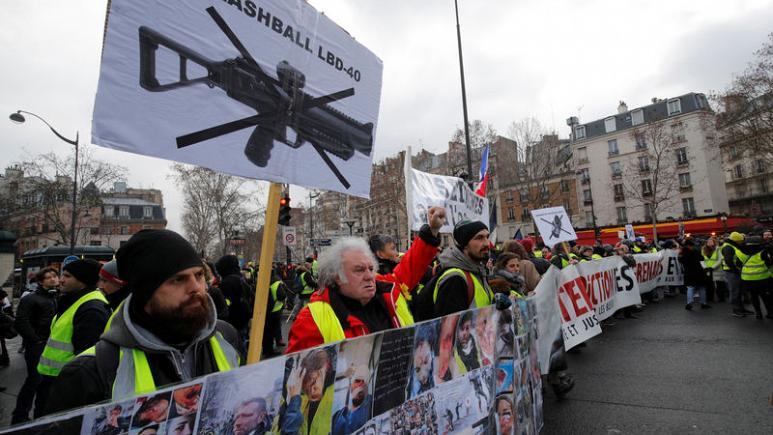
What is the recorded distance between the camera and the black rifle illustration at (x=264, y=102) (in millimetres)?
1968

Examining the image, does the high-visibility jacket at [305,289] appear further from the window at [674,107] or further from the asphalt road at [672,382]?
the window at [674,107]

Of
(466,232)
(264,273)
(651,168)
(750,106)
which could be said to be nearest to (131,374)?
(264,273)

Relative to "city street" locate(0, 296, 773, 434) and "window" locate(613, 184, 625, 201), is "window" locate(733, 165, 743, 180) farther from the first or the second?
"city street" locate(0, 296, 773, 434)

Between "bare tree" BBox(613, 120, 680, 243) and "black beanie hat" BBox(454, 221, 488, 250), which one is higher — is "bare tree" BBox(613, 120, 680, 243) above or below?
above

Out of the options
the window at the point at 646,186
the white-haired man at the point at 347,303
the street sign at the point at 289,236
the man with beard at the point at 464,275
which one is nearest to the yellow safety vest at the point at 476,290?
the man with beard at the point at 464,275

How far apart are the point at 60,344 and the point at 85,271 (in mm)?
590

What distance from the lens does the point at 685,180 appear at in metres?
49.6

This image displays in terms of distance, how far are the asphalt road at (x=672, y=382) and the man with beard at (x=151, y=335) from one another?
3642 mm

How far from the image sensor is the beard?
1578 mm

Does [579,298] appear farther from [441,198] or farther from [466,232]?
[466,232]

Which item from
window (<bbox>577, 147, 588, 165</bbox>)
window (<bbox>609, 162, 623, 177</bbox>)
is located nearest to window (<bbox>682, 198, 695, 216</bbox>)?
window (<bbox>609, 162, 623, 177</bbox>)

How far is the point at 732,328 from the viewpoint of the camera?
826 centimetres

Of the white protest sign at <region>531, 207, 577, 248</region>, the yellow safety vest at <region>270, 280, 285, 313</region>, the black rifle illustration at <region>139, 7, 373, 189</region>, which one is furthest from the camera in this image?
the yellow safety vest at <region>270, 280, 285, 313</region>

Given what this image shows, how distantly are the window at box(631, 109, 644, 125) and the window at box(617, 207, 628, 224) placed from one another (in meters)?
13.5
